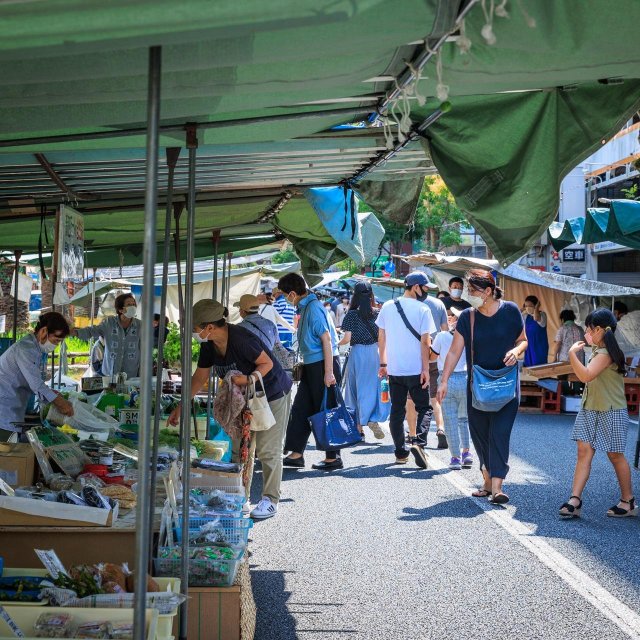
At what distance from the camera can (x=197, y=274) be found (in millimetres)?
20391

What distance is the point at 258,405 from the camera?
7.65m

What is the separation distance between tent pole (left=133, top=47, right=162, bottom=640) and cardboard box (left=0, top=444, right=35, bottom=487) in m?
3.32

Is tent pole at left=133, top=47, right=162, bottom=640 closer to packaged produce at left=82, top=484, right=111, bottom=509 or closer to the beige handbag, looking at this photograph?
packaged produce at left=82, top=484, right=111, bottom=509

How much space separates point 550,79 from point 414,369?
7.66 m

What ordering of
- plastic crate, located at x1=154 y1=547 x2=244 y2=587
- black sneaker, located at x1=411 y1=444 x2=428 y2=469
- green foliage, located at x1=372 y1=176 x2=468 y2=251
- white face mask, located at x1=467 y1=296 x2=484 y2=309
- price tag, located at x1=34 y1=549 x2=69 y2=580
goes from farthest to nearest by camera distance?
green foliage, located at x1=372 y1=176 x2=468 y2=251 → black sneaker, located at x1=411 y1=444 x2=428 y2=469 → white face mask, located at x1=467 y1=296 x2=484 y2=309 → plastic crate, located at x1=154 y1=547 x2=244 y2=587 → price tag, located at x1=34 y1=549 x2=69 y2=580

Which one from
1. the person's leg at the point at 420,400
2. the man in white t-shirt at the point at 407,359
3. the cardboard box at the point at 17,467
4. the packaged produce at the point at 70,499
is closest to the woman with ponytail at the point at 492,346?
the man in white t-shirt at the point at 407,359

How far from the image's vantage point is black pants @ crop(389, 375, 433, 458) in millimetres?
11203

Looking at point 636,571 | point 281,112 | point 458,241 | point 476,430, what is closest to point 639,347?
point 476,430

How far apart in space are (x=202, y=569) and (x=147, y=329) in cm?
245

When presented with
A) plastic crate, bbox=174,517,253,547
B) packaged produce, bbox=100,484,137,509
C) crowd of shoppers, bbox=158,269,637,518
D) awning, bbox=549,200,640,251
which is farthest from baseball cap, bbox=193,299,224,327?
awning, bbox=549,200,640,251

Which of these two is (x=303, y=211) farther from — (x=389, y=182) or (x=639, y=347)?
(x=639, y=347)

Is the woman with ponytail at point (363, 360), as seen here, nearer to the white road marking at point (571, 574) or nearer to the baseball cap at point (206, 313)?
the white road marking at point (571, 574)

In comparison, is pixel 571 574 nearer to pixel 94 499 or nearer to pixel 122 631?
pixel 94 499

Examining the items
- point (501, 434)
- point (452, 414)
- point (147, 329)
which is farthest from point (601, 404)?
point (147, 329)
